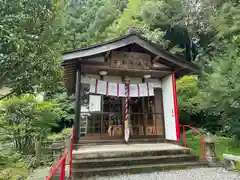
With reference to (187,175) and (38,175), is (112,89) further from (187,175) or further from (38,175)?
(187,175)

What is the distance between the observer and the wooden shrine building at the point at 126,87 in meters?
6.94

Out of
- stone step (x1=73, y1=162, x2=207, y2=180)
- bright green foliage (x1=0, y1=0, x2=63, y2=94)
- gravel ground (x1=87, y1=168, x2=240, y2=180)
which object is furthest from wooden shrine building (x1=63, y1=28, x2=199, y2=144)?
bright green foliage (x1=0, y1=0, x2=63, y2=94)

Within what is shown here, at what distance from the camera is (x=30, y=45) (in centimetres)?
362

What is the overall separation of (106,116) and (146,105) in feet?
6.30

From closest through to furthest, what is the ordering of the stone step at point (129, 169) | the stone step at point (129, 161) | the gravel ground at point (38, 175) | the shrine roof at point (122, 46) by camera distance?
the stone step at point (129, 169), the stone step at point (129, 161), the gravel ground at point (38, 175), the shrine roof at point (122, 46)

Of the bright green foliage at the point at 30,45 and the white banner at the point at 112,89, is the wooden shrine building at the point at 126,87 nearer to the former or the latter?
the white banner at the point at 112,89

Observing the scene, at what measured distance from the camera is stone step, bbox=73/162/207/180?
14.9ft

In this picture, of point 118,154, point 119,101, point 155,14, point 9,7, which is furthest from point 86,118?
point 155,14

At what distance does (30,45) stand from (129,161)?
12.9 ft

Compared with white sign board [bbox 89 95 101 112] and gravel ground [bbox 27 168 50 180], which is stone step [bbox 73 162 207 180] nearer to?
gravel ground [bbox 27 168 50 180]

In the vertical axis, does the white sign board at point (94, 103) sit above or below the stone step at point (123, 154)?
above

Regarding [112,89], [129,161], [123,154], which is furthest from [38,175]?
[112,89]

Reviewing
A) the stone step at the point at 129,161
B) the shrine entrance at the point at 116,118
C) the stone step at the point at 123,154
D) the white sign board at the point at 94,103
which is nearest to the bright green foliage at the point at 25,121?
the shrine entrance at the point at 116,118

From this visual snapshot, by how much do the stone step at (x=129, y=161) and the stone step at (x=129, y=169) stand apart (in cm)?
13
